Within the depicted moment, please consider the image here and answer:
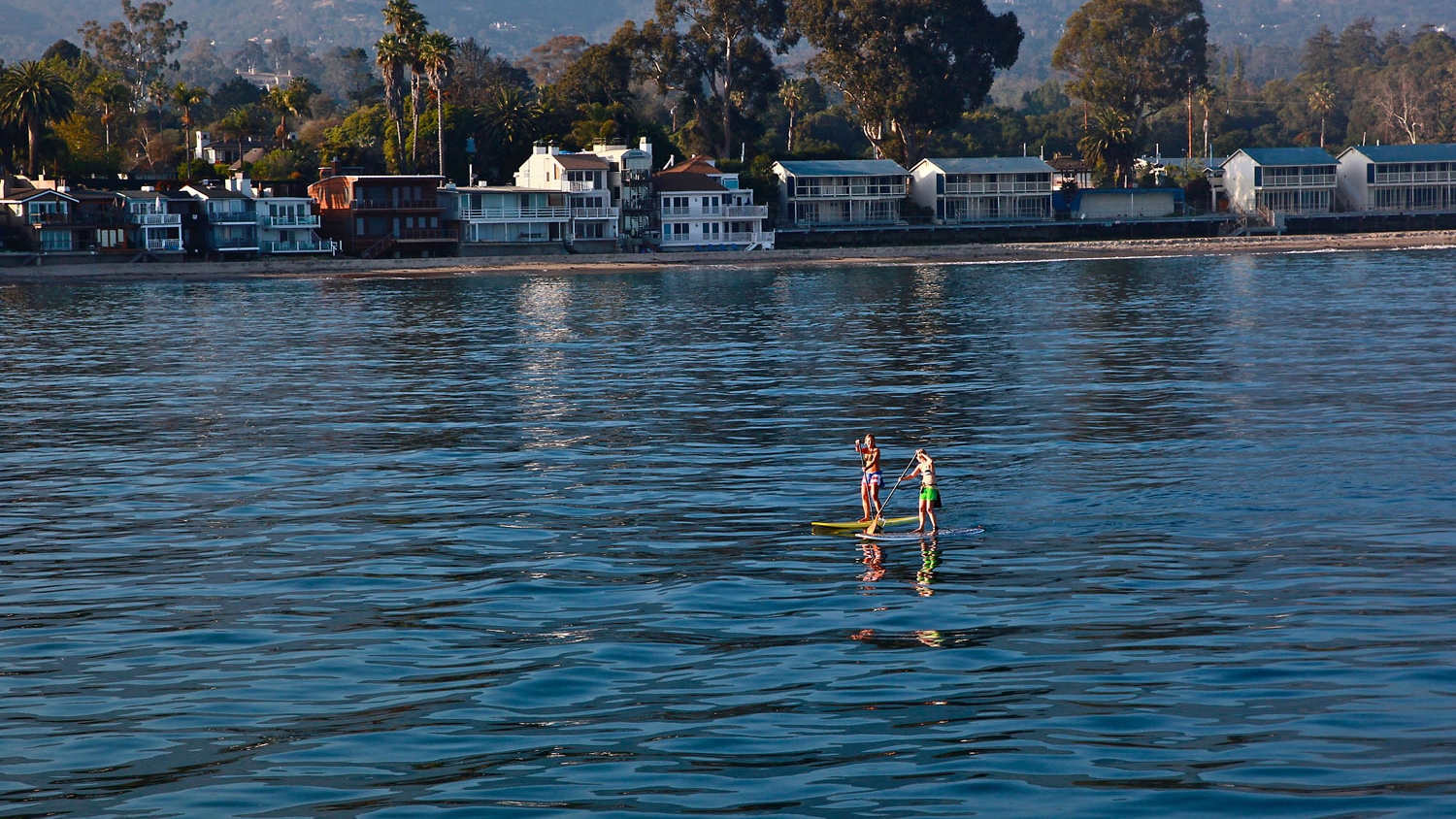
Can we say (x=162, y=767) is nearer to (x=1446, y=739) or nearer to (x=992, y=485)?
(x=1446, y=739)

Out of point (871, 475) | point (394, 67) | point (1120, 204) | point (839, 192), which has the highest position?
point (394, 67)

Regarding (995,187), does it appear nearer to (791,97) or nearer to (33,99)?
(791,97)

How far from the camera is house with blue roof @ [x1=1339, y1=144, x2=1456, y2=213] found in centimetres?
14238

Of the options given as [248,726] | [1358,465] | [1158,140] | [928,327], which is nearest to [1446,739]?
[248,726]

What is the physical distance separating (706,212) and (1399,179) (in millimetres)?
71188

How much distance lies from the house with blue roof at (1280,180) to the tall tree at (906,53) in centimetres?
2583

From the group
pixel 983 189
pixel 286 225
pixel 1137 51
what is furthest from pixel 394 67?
pixel 1137 51

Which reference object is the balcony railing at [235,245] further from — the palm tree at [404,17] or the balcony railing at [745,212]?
the balcony railing at [745,212]

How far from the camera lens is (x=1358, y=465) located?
2788cm

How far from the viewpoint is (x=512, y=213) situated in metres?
119

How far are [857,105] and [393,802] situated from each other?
137524mm

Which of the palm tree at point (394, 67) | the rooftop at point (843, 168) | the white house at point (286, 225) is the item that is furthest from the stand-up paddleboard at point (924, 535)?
the rooftop at point (843, 168)

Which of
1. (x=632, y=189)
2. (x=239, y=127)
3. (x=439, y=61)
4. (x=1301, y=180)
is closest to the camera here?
(x=439, y=61)

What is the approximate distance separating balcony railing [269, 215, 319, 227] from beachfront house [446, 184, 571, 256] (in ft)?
36.3
